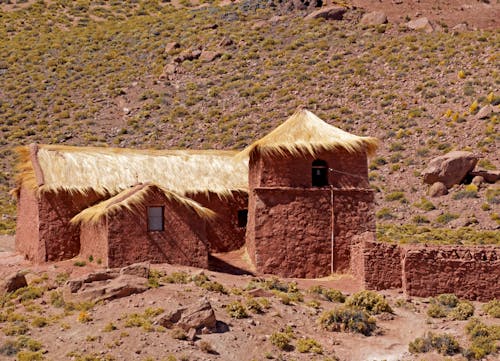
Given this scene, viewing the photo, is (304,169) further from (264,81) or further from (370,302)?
(264,81)

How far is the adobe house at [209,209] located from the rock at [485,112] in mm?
20685

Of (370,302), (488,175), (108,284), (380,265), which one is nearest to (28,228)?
(108,284)

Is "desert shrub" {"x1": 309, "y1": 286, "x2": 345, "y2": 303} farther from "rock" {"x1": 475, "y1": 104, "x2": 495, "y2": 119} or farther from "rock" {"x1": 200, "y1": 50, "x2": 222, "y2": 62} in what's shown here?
"rock" {"x1": 200, "y1": 50, "x2": 222, "y2": 62}

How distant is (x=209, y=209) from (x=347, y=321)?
27.3 feet

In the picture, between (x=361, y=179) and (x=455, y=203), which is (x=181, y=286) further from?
(x=455, y=203)

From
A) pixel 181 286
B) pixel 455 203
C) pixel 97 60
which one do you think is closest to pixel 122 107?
pixel 97 60

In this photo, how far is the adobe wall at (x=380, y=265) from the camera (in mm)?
25797

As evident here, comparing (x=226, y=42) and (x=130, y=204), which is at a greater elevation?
(x=226, y=42)

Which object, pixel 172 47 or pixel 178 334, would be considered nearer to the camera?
pixel 178 334

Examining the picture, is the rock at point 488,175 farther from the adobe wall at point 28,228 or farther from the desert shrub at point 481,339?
the desert shrub at point 481,339

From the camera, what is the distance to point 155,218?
88.1 ft

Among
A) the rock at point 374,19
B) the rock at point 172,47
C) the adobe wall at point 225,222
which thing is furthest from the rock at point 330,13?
the adobe wall at point 225,222

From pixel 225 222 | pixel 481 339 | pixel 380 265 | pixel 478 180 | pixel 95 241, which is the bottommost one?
pixel 481 339

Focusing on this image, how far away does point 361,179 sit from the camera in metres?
28.6
